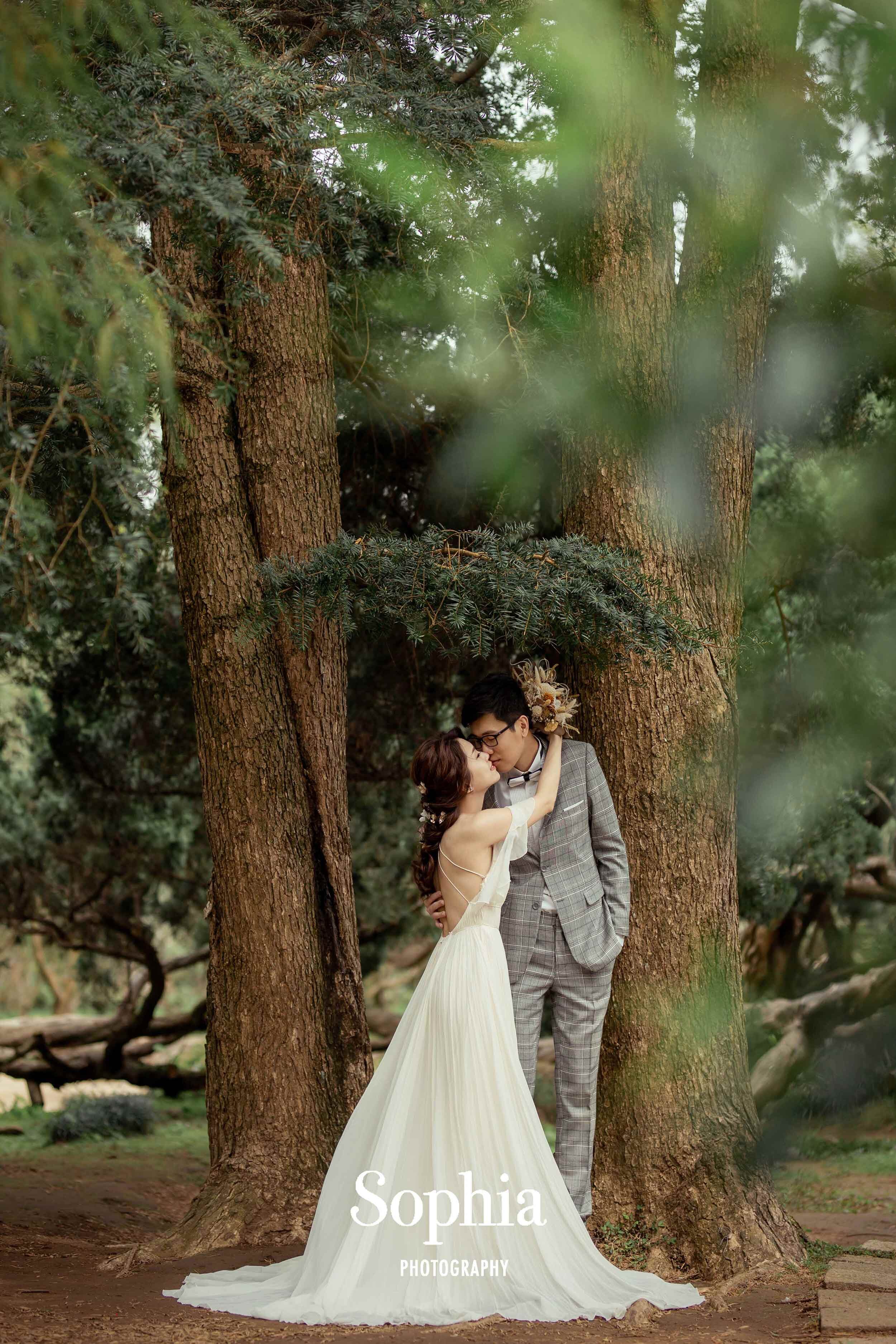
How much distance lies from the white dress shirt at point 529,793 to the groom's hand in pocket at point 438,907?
1.19 feet

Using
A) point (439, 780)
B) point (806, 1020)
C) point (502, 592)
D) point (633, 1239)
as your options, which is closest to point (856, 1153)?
point (806, 1020)

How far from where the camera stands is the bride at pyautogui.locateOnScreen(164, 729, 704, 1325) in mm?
3658

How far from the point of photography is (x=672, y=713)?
178 inches

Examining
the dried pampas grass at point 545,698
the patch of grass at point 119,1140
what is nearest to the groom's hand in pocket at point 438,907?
the dried pampas grass at point 545,698

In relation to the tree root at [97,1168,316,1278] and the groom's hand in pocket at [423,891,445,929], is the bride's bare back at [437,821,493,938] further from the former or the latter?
the tree root at [97,1168,316,1278]

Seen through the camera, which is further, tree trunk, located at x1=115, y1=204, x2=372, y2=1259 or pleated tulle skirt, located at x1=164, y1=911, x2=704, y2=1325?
tree trunk, located at x1=115, y1=204, x2=372, y2=1259

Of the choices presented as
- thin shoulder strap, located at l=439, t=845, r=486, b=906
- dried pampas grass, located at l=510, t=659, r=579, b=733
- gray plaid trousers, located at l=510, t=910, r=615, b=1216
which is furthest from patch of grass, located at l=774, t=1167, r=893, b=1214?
dried pampas grass, located at l=510, t=659, r=579, b=733

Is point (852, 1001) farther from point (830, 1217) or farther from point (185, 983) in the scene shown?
point (185, 983)

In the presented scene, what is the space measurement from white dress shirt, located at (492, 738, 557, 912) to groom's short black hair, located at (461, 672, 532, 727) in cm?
16

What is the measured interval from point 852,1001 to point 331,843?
5.90 metres

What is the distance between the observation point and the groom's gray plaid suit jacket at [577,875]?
4250 millimetres

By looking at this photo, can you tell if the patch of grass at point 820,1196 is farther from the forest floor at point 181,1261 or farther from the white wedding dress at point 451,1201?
the white wedding dress at point 451,1201

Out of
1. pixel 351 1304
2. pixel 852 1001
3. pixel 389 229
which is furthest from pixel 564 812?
pixel 852 1001

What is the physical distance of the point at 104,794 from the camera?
9.75m
